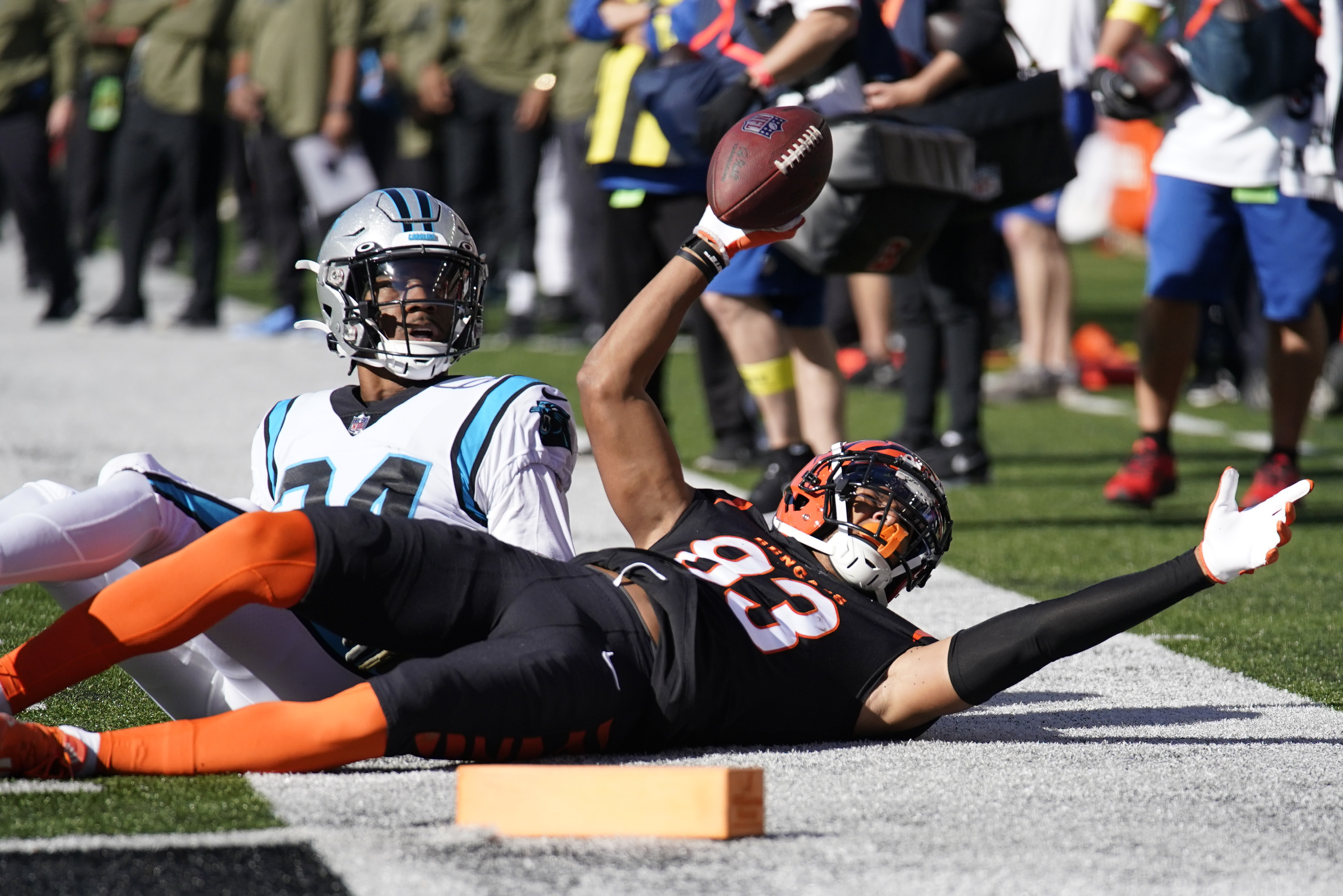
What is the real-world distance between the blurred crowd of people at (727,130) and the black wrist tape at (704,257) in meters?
1.87

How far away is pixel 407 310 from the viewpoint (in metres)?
3.35

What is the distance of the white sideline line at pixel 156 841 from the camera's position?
2.29 meters

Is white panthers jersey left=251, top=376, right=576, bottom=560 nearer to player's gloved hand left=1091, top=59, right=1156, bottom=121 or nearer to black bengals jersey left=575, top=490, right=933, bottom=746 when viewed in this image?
black bengals jersey left=575, top=490, right=933, bottom=746

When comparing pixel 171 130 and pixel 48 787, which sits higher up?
pixel 48 787

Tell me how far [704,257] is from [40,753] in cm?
142

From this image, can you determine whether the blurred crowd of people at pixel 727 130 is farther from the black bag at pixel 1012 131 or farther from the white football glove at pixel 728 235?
the white football glove at pixel 728 235

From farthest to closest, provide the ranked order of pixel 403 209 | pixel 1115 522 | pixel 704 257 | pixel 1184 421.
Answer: pixel 1184 421
pixel 1115 522
pixel 403 209
pixel 704 257

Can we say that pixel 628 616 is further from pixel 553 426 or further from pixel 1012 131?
pixel 1012 131

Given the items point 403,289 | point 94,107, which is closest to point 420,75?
point 94,107

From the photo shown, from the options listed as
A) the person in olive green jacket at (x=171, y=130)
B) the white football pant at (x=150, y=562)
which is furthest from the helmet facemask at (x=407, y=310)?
the person in olive green jacket at (x=171, y=130)

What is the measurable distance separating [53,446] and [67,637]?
4526 mm

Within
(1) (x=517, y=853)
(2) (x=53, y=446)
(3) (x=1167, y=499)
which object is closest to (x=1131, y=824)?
(1) (x=517, y=853)

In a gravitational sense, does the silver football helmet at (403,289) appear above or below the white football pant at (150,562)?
above

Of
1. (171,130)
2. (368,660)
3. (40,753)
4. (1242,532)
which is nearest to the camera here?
(40,753)
